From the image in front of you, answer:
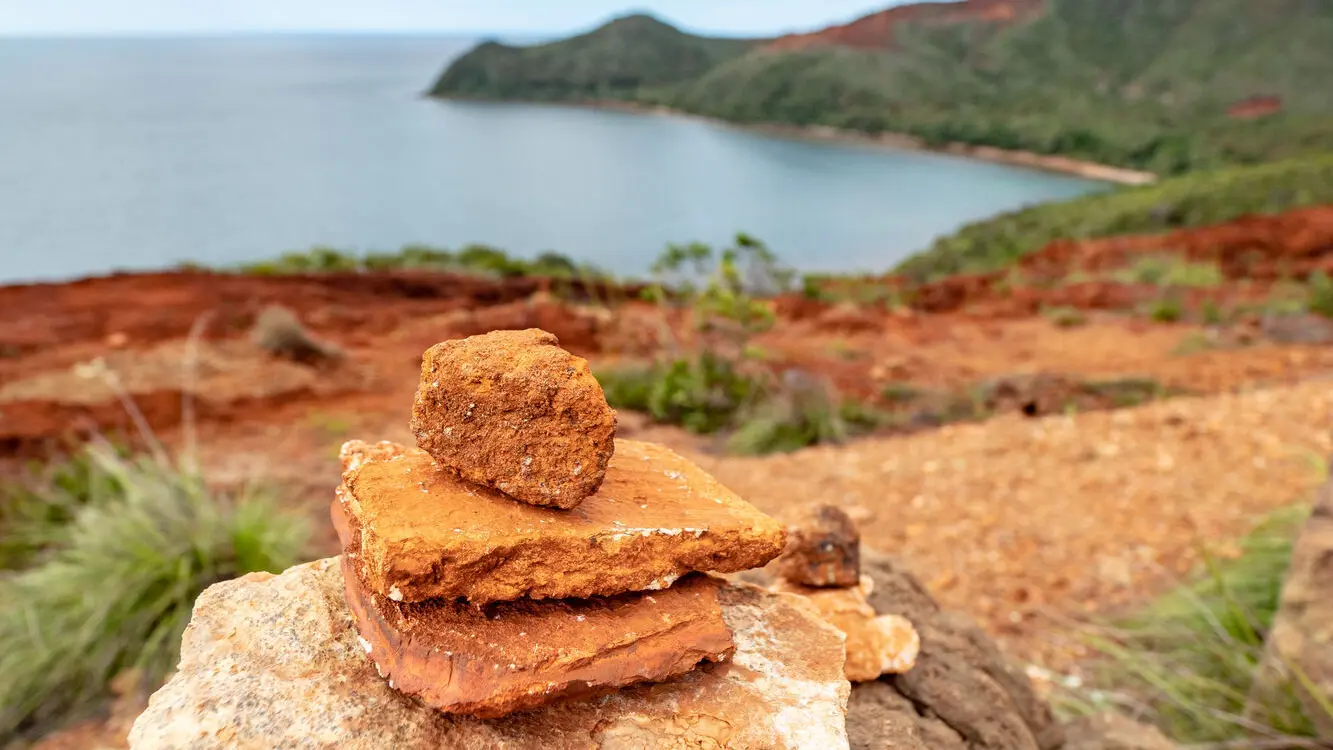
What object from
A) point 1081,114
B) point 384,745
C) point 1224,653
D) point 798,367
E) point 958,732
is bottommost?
point 798,367

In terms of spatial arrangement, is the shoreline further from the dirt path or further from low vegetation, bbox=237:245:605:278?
the dirt path

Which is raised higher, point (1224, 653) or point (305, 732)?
point (305, 732)

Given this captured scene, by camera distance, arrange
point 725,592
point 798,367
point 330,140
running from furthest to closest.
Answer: point 330,140 → point 798,367 → point 725,592

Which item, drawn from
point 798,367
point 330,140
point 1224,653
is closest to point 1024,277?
point 798,367

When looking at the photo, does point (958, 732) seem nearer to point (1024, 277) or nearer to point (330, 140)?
point (1024, 277)

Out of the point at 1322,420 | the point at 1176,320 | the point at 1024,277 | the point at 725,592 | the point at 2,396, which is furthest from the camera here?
the point at 1024,277

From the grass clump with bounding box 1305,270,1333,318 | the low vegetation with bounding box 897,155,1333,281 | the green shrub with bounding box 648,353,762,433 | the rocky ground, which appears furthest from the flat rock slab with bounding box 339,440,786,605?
the low vegetation with bounding box 897,155,1333,281

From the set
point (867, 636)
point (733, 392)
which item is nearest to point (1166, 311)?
point (733, 392)
